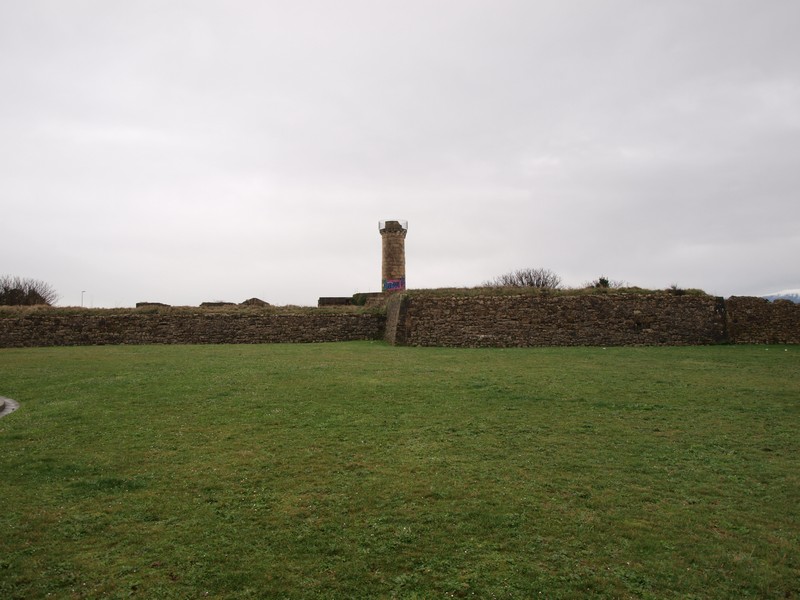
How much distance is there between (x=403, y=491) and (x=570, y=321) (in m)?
17.1

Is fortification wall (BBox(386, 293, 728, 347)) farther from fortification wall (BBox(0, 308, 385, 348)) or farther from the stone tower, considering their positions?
the stone tower

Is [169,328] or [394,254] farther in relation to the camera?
[394,254]

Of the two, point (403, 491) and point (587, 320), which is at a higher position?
point (587, 320)

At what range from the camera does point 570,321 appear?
21.1 meters

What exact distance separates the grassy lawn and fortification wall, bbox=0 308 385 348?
14.8m

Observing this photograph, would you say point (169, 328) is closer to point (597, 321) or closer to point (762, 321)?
point (597, 321)

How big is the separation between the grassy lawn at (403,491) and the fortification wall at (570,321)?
1018 cm

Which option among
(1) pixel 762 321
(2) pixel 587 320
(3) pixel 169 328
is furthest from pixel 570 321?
(3) pixel 169 328

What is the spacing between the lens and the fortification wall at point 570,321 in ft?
68.3

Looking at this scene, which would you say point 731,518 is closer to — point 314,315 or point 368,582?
point 368,582

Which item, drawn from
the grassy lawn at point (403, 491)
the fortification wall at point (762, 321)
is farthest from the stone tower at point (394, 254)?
the grassy lawn at point (403, 491)

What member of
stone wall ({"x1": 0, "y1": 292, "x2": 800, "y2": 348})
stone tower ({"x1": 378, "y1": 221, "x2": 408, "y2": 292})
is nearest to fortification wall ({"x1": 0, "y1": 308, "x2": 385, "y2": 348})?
stone wall ({"x1": 0, "y1": 292, "x2": 800, "y2": 348})

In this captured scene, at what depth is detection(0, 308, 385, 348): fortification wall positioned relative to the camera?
25.4 metres

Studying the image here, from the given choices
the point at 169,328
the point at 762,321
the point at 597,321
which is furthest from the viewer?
the point at 169,328
